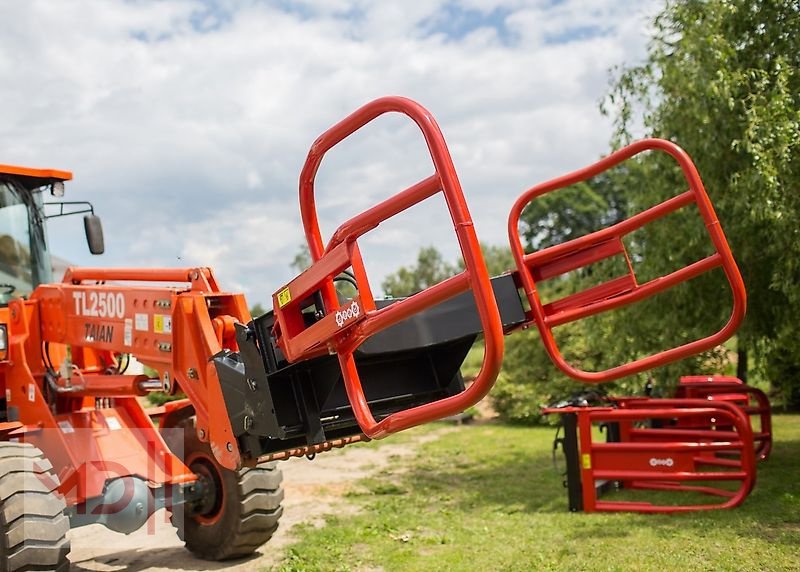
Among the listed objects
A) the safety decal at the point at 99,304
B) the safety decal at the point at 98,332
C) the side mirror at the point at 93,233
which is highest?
the side mirror at the point at 93,233

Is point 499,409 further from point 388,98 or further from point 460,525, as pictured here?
point 388,98

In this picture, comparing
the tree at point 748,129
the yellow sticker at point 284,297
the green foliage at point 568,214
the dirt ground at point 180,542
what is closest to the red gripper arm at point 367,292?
the yellow sticker at point 284,297

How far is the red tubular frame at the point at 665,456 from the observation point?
6770 millimetres

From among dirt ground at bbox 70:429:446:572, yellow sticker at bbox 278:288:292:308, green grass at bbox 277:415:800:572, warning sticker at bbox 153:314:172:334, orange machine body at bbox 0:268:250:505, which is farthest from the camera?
dirt ground at bbox 70:429:446:572

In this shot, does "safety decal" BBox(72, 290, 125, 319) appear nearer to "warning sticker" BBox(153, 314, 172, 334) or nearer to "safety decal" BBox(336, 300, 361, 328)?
"warning sticker" BBox(153, 314, 172, 334)

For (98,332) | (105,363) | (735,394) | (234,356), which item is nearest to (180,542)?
(105,363)

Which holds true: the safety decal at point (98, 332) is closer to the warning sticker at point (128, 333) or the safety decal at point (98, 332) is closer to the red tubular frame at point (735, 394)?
the warning sticker at point (128, 333)

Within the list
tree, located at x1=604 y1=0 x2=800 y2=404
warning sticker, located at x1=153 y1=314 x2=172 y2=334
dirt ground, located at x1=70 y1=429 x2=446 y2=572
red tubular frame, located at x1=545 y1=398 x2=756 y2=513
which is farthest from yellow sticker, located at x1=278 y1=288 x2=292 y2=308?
tree, located at x1=604 y1=0 x2=800 y2=404

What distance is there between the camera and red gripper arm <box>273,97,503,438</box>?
115 inches

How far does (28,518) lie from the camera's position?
4.54 m

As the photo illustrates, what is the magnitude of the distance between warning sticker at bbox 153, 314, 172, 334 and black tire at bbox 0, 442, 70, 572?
1.04 meters

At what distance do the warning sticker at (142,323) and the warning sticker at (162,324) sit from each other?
100 mm

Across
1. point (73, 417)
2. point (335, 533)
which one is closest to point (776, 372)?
point (335, 533)

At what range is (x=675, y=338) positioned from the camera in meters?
8.91
